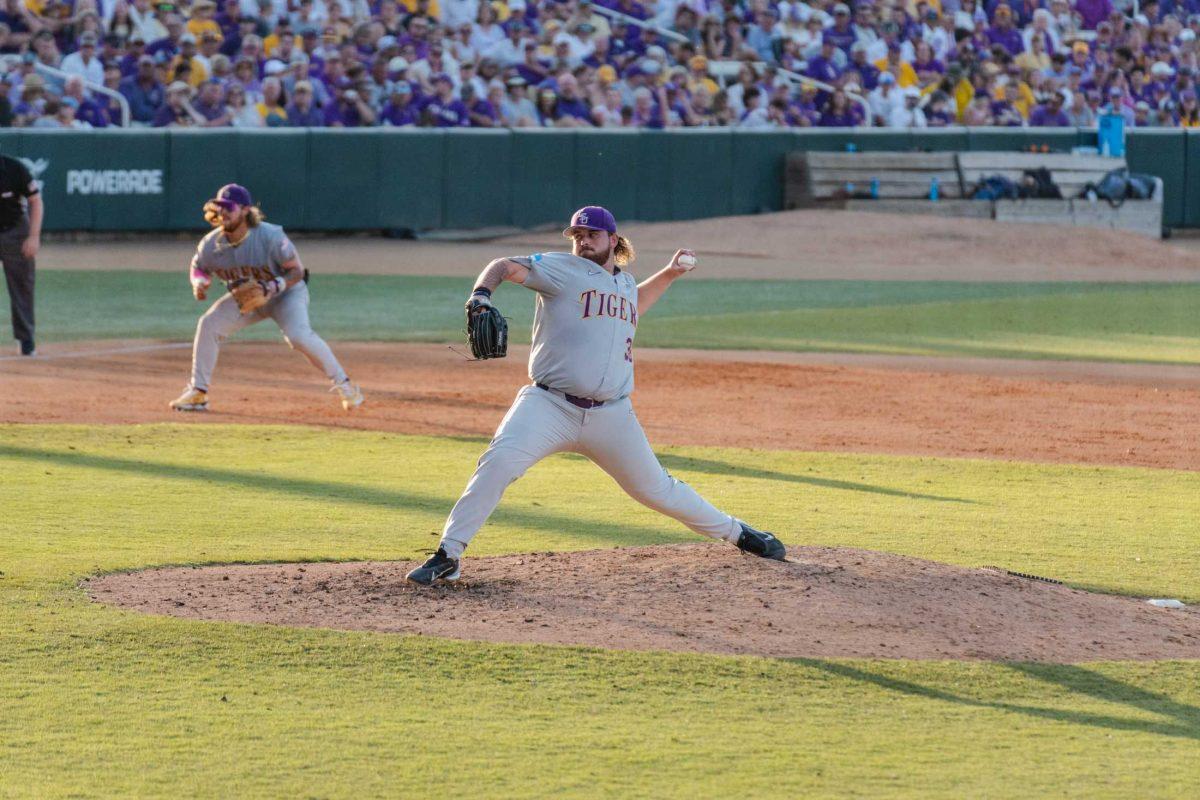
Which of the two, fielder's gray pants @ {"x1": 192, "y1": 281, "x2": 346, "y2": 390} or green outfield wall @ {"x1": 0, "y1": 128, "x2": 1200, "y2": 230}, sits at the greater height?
→ green outfield wall @ {"x1": 0, "y1": 128, "x2": 1200, "y2": 230}

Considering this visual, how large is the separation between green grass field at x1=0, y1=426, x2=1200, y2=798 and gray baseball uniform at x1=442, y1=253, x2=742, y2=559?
0.74 meters

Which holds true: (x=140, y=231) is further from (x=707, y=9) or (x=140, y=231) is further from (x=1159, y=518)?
(x=1159, y=518)

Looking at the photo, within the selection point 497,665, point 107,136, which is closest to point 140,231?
point 107,136

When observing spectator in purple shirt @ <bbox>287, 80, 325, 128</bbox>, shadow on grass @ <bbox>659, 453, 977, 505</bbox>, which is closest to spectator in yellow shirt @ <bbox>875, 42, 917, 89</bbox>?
spectator in purple shirt @ <bbox>287, 80, 325, 128</bbox>

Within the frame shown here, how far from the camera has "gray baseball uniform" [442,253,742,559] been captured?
21.5 feet

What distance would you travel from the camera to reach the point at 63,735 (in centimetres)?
502

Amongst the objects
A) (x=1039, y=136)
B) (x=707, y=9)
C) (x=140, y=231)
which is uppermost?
(x=707, y=9)

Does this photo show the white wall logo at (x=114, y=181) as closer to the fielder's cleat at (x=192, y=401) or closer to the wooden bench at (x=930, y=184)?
the wooden bench at (x=930, y=184)

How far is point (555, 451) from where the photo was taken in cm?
662

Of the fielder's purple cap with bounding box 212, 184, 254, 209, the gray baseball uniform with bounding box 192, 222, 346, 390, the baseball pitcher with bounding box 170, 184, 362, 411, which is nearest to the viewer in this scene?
the fielder's purple cap with bounding box 212, 184, 254, 209

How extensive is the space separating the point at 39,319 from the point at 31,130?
5166 millimetres

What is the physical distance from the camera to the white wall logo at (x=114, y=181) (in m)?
22.4

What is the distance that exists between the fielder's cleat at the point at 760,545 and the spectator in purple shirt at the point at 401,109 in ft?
59.8

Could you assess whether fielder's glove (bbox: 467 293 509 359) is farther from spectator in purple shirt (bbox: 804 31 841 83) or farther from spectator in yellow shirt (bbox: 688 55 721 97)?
spectator in purple shirt (bbox: 804 31 841 83)
